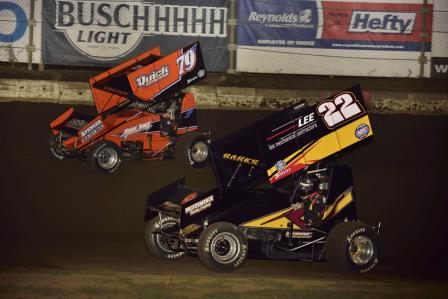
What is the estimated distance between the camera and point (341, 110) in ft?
33.8

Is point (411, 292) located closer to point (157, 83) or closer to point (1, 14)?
point (157, 83)

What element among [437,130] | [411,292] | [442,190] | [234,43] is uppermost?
[234,43]

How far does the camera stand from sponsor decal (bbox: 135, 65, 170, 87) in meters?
14.2

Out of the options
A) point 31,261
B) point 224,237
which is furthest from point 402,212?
point 31,261

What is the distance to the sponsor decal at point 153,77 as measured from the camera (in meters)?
14.2

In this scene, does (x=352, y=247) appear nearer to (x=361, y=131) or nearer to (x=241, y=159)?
(x=361, y=131)

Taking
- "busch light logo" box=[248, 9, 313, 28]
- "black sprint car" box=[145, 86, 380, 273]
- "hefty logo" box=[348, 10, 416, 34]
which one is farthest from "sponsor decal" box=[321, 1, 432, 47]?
"black sprint car" box=[145, 86, 380, 273]

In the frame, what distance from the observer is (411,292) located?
9.63m

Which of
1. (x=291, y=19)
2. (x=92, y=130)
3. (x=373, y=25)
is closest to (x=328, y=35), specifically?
(x=291, y=19)

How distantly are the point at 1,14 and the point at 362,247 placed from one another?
9345 mm

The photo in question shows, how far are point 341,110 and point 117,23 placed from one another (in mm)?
7409

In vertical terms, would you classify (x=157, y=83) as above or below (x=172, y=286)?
above

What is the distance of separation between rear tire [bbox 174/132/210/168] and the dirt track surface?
0.18 metres

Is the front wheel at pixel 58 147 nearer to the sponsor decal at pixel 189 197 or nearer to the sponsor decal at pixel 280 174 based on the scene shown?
the sponsor decal at pixel 189 197
